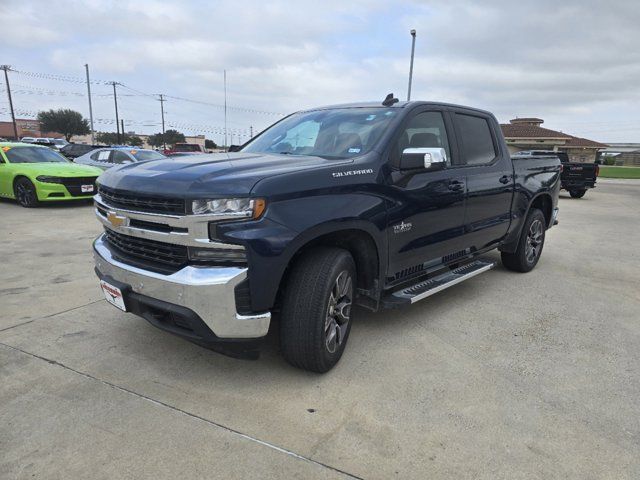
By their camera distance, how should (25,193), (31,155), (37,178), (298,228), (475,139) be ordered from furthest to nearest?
(31,155)
(25,193)
(37,178)
(475,139)
(298,228)

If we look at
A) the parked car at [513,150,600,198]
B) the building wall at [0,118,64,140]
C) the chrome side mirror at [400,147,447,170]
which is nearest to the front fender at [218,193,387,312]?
the chrome side mirror at [400,147,447,170]

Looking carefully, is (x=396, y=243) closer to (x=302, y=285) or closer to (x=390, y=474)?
(x=302, y=285)

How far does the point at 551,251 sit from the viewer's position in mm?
7242

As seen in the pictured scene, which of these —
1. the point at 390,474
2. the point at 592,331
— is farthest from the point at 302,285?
the point at 592,331

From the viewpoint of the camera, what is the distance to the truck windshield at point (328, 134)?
138 inches

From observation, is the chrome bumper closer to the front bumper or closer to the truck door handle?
the truck door handle

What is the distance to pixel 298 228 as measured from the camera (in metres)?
2.63

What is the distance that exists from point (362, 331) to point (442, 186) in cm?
139

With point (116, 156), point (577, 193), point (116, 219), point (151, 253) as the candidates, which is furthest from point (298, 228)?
point (577, 193)

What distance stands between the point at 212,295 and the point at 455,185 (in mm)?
2477

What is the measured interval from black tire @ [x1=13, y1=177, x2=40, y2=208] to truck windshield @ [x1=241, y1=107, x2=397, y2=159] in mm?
8053

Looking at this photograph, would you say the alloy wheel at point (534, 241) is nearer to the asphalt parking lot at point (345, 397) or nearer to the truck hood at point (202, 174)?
the asphalt parking lot at point (345, 397)

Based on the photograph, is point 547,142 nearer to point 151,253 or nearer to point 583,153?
point 583,153

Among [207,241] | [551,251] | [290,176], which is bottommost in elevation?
[551,251]
